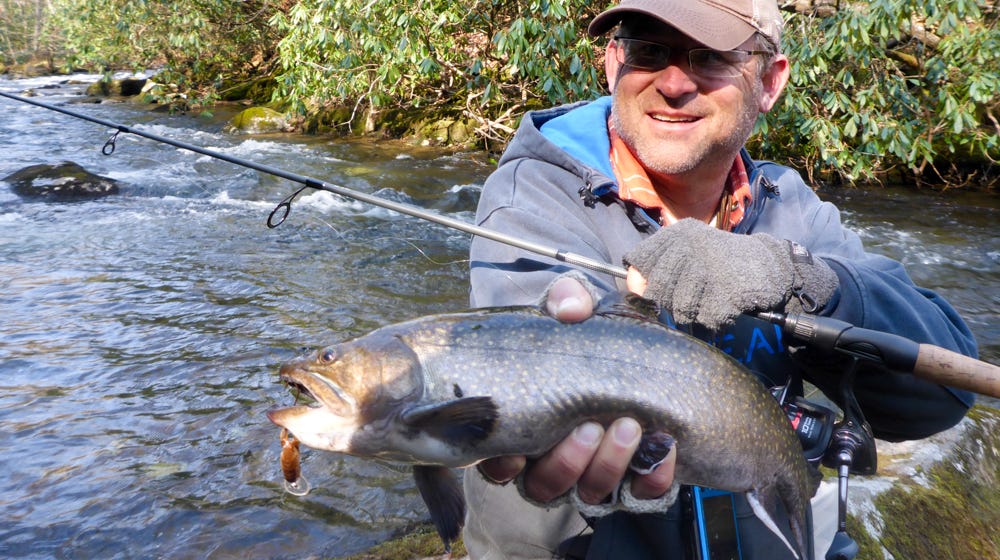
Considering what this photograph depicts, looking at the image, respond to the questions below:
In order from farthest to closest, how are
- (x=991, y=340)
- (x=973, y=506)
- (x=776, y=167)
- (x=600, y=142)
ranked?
(x=991, y=340) < (x=973, y=506) < (x=776, y=167) < (x=600, y=142)

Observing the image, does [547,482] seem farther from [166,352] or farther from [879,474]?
[166,352]

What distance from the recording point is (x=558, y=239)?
7.83 feet

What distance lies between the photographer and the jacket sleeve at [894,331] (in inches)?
84.9

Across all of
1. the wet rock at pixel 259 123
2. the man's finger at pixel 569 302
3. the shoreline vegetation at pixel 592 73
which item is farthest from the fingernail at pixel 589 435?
the wet rock at pixel 259 123

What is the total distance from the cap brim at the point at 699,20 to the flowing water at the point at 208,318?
2636 millimetres

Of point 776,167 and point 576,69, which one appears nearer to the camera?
point 776,167

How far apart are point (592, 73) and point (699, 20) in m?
6.91

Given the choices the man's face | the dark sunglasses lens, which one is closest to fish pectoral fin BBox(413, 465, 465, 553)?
the man's face

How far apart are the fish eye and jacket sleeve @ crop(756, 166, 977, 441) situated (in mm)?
1375

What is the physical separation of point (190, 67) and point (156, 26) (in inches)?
94.5

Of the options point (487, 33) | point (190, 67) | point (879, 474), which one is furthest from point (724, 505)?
point (190, 67)

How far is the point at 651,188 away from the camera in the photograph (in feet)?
8.53

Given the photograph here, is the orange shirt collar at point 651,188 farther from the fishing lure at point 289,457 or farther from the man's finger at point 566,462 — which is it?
the fishing lure at point 289,457

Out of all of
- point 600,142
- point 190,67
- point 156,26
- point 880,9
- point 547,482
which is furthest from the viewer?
point 190,67
